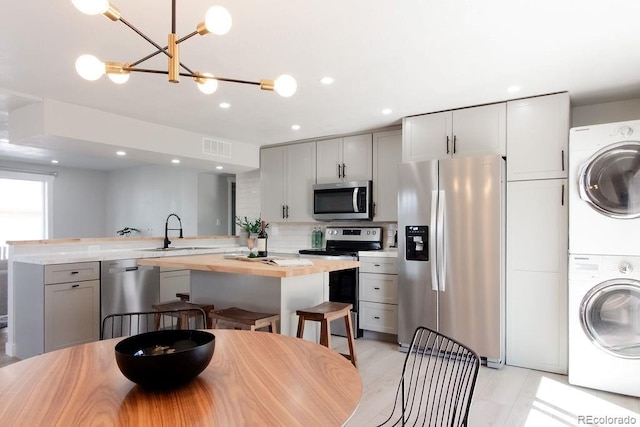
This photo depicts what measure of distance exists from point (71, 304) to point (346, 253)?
2.65m

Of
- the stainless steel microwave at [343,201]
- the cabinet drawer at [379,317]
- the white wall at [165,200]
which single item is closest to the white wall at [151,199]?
the white wall at [165,200]

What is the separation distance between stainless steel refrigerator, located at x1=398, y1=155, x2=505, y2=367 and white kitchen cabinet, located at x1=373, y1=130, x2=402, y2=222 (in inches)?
26.2

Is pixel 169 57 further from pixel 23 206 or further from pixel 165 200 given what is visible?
pixel 23 206

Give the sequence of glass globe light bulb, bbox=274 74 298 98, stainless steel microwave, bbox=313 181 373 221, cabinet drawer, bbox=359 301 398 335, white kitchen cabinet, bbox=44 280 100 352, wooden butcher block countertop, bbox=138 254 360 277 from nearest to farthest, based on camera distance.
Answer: glass globe light bulb, bbox=274 74 298 98 → wooden butcher block countertop, bbox=138 254 360 277 → white kitchen cabinet, bbox=44 280 100 352 → cabinet drawer, bbox=359 301 398 335 → stainless steel microwave, bbox=313 181 373 221

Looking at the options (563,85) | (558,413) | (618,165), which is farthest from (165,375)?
(563,85)

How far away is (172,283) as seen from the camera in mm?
4320

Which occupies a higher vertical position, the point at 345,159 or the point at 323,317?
the point at 345,159

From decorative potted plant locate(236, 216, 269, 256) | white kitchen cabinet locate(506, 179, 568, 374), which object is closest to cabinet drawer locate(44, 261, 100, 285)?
decorative potted plant locate(236, 216, 269, 256)

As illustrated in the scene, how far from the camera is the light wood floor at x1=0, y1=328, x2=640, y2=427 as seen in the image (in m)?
2.41

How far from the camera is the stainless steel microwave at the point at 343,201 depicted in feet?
14.8

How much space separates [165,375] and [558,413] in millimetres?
2538

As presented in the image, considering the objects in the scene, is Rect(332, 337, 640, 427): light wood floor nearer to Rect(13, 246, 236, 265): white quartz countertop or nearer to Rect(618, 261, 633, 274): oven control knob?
Rect(618, 261, 633, 274): oven control knob

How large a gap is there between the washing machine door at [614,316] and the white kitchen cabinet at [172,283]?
3593 mm

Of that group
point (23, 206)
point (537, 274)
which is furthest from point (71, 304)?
point (23, 206)
